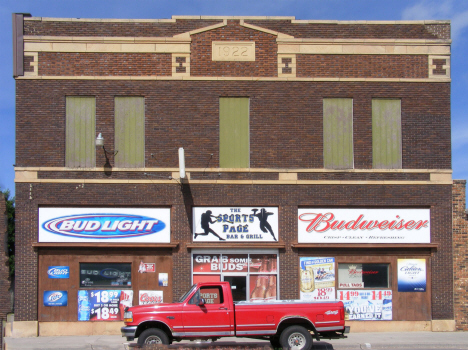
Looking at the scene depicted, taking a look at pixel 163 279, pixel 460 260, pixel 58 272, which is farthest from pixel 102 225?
pixel 460 260

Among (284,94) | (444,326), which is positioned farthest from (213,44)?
(444,326)

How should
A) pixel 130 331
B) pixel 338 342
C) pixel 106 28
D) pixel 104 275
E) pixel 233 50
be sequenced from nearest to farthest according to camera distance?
pixel 130 331
pixel 338 342
pixel 104 275
pixel 106 28
pixel 233 50

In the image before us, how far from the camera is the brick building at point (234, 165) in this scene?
682 inches

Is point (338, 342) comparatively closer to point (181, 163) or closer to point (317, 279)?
point (317, 279)

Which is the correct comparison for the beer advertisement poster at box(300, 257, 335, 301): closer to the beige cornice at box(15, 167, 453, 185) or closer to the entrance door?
the entrance door

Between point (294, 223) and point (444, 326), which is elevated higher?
point (294, 223)

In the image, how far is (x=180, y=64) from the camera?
58.9ft

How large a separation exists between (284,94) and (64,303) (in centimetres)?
1015

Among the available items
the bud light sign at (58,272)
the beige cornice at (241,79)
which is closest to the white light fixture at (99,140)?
the beige cornice at (241,79)

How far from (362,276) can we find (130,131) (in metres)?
9.28

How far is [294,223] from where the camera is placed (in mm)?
17562

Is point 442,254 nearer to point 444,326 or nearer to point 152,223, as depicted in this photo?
point 444,326

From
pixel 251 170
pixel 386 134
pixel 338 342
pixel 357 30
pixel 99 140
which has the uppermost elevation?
pixel 357 30

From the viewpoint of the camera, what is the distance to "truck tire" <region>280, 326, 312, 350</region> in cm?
1272
